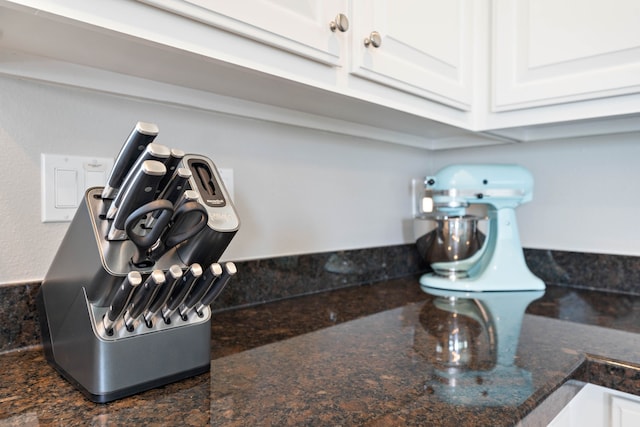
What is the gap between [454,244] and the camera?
47.3 inches

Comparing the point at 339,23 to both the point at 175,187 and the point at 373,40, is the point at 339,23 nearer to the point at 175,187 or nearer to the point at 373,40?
the point at 373,40

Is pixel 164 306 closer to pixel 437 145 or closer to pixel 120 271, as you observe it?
pixel 120 271

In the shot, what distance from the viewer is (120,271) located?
1.59 ft

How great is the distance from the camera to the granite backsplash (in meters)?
0.68

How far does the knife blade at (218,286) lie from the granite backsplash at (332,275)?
33cm

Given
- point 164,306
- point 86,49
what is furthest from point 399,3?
point 164,306

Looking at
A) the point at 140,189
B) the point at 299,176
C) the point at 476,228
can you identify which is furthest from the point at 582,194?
the point at 140,189

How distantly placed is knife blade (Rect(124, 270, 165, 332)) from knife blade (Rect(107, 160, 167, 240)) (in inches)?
2.7

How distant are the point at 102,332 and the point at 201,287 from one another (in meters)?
0.12

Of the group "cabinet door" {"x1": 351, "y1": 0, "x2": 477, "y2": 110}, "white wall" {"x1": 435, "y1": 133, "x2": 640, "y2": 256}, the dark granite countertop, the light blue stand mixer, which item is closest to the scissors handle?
the dark granite countertop

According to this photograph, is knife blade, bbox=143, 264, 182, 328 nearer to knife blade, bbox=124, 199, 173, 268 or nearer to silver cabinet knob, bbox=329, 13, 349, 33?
knife blade, bbox=124, 199, 173, 268

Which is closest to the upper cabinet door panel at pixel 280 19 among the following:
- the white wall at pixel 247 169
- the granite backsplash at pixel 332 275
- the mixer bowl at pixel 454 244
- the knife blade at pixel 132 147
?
the knife blade at pixel 132 147

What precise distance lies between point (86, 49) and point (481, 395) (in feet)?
2.39

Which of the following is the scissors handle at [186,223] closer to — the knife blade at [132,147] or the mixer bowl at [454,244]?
the knife blade at [132,147]
